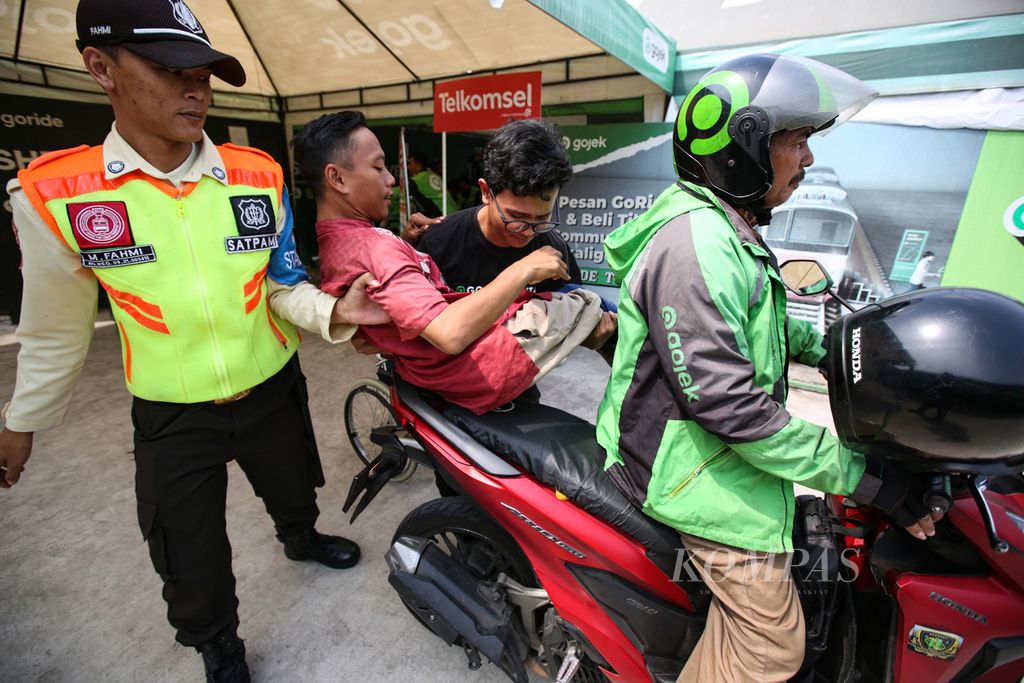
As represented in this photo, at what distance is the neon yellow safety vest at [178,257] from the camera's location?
4.14ft

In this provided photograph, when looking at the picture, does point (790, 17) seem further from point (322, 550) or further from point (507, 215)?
point (322, 550)

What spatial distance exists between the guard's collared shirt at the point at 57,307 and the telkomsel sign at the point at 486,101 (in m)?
3.17

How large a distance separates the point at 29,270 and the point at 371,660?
1.75m

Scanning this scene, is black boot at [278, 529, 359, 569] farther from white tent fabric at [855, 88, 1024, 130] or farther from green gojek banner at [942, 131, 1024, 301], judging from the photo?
green gojek banner at [942, 131, 1024, 301]

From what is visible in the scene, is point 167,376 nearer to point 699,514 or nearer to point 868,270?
point 699,514

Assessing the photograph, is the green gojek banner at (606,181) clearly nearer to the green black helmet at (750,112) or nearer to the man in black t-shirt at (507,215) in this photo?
the man in black t-shirt at (507,215)

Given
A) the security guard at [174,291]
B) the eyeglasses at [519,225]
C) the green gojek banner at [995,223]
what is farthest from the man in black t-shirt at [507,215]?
the green gojek banner at [995,223]

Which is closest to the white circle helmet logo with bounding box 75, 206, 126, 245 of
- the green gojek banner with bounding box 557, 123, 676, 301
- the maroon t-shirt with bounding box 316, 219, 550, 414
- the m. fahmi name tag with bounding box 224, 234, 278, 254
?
the m. fahmi name tag with bounding box 224, 234, 278, 254

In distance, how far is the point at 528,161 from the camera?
1.64 meters

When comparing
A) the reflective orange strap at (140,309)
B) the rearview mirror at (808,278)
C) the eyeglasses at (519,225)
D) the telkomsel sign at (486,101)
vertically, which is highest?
the telkomsel sign at (486,101)

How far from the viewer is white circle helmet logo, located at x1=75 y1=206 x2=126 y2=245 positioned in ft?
4.11

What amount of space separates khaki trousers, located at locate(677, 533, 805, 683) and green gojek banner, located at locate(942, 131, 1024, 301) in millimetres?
3765

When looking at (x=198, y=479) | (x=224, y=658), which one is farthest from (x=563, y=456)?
(x=224, y=658)

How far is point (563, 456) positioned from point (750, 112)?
3.40 feet
